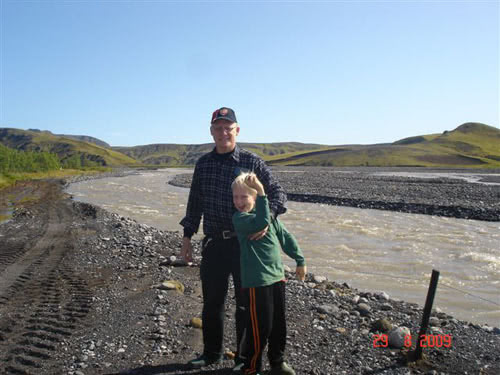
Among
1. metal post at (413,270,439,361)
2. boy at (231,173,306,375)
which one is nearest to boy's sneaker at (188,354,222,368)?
boy at (231,173,306,375)

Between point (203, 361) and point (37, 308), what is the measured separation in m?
3.83

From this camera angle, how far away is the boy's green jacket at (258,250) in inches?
147

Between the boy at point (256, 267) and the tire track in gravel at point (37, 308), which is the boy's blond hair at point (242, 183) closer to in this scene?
the boy at point (256, 267)

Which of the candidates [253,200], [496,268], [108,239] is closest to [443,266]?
[496,268]

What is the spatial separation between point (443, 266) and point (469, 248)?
345 centimetres

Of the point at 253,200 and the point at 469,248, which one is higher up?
the point at 253,200

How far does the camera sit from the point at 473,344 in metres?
5.85

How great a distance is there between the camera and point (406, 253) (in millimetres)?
13969

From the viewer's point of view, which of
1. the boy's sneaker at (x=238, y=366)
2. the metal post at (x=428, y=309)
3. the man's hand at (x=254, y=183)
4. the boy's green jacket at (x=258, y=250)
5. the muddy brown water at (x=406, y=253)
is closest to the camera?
the boy's green jacket at (x=258, y=250)

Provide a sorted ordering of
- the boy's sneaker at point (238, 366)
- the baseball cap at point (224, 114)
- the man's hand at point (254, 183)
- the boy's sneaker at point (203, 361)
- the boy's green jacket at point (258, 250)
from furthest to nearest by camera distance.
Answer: the boy's sneaker at point (203, 361) → the boy's sneaker at point (238, 366) → the baseball cap at point (224, 114) → the man's hand at point (254, 183) → the boy's green jacket at point (258, 250)

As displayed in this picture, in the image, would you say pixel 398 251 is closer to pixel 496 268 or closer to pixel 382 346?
pixel 496 268

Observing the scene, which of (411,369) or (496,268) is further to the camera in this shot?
(496,268)

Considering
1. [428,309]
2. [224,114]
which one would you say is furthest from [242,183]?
[428,309]

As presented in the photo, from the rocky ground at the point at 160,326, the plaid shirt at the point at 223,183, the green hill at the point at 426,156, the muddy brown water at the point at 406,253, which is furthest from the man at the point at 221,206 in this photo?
the green hill at the point at 426,156
